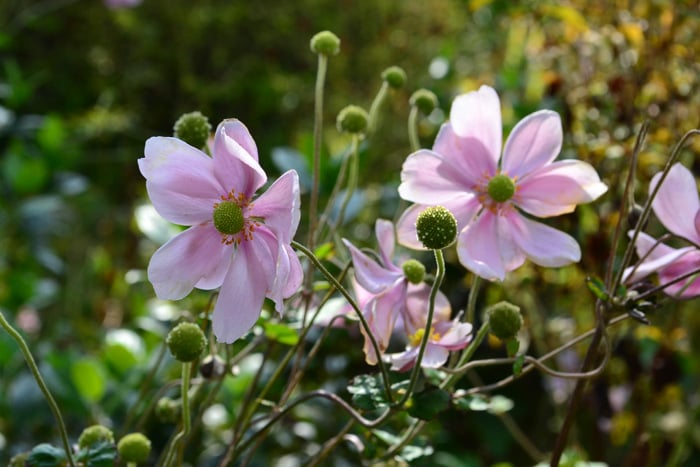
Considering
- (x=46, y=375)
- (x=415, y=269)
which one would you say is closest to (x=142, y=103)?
(x=46, y=375)

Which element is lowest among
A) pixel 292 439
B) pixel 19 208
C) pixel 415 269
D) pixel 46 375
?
pixel 292 439

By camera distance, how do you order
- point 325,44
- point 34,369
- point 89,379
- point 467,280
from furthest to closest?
1. point 467,280
2. point 89,379
3. point 325,44
4. point 34,369

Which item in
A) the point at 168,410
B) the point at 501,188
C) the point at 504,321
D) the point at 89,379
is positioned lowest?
the point at 89,379

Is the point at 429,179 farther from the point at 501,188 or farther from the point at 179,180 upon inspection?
the point at 179,180

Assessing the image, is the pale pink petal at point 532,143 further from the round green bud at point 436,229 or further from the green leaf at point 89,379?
the green leaf at point 89,379

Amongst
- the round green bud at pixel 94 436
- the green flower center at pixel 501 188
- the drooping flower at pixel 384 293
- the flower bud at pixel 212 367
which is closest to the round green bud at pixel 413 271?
the drooping flower at pixel 384 293

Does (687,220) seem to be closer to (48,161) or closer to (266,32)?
(48,161)

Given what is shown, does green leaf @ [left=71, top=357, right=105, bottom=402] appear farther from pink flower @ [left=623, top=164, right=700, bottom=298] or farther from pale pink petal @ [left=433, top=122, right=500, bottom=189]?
pink flower @ [left=623, top=164, right=700, bottom=298]

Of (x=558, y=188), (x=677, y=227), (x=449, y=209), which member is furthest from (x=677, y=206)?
(x=449, y=209)
